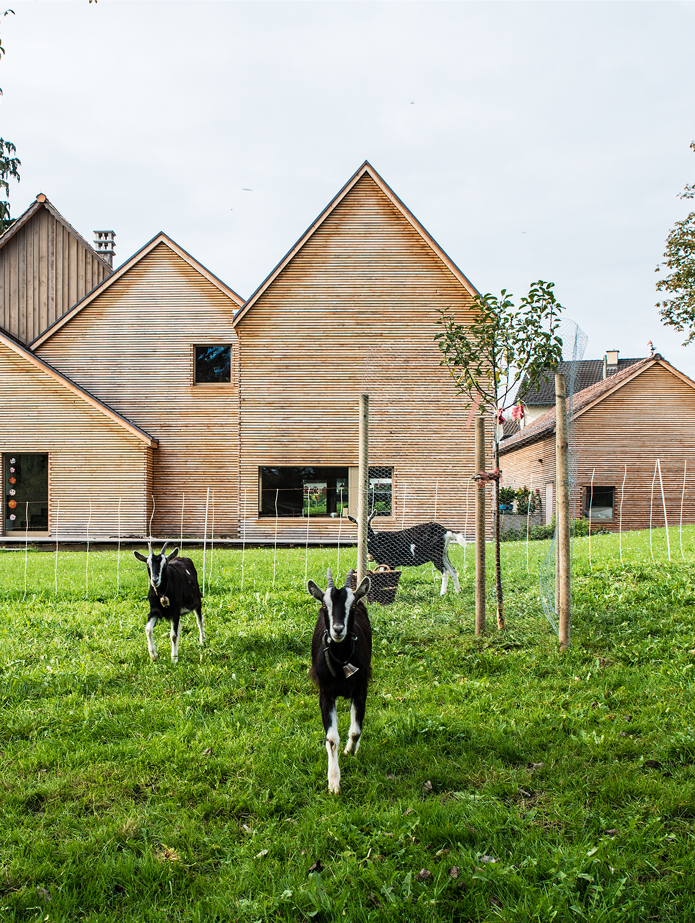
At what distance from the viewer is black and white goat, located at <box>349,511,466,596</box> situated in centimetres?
1018

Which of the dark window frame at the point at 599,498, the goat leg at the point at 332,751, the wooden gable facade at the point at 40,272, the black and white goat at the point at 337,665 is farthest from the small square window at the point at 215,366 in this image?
the goat leg at the point at 332,751

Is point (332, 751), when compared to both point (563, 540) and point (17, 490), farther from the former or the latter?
point (17, 490)

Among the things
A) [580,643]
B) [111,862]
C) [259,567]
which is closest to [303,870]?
[111,862]

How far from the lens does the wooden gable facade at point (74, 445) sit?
22078 millimetres

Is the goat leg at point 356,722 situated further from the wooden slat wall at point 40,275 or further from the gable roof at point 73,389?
the wooden slat wall at point 40,275

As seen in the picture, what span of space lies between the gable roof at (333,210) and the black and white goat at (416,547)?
13498 mm

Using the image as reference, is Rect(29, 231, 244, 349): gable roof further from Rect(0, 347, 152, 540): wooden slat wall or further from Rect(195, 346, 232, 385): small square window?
Rect(0, 347, 152, 540): wooden slat wall

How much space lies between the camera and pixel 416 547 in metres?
10.3

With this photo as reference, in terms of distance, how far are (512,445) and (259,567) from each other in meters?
25.9

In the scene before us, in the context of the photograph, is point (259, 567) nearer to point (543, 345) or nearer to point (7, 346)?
point (543, 345)

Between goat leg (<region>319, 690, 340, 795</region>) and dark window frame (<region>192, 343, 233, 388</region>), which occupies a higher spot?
dark window frame (<region>192, 343, 233, 388</region>)

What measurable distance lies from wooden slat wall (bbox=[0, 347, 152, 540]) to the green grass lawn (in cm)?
1497

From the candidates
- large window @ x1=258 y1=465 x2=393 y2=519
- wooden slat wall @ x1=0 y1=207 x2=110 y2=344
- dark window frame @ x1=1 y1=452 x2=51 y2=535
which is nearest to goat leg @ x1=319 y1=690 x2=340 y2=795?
large window @ x1=258 y1=465 x2=393 y2=519

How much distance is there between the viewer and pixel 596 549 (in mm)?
15500
